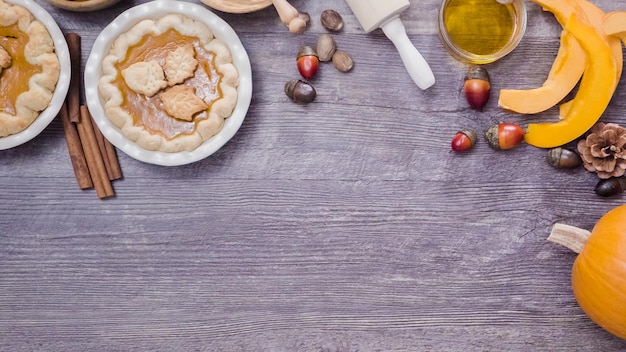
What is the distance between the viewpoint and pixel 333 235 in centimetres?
189

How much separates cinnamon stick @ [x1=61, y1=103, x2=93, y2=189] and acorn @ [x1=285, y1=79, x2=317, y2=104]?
614mm

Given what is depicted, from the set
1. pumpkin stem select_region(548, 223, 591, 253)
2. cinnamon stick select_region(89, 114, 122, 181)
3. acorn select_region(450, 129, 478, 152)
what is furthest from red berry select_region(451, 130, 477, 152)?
cinnamon stick select_region(89, 114, 122, 181)

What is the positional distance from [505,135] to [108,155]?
1127 mm

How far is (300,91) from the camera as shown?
1808 millimetres

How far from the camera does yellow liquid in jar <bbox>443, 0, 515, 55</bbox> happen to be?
1.84 m

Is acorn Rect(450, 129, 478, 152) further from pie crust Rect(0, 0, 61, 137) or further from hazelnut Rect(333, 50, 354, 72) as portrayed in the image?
pie crust Rect(0, 0, 61, 137)

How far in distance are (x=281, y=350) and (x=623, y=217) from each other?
101 cm

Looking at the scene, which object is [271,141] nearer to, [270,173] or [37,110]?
[270,173]

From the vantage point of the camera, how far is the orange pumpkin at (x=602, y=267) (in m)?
1.65

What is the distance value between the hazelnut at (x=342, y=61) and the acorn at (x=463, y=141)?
365mm

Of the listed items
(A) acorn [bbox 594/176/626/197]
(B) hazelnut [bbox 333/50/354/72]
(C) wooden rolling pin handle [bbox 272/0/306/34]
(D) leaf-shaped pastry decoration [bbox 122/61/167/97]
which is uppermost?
(C) wooden rolling pin handle [bbox 272/0/306/34]

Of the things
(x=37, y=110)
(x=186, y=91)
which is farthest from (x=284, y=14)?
(x=37, y=110)

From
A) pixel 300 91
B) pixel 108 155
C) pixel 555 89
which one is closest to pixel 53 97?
pixel 108 155

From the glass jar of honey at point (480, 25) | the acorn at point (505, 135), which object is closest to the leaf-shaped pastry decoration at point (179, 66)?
the glass jar of honey at point (480, 25)
